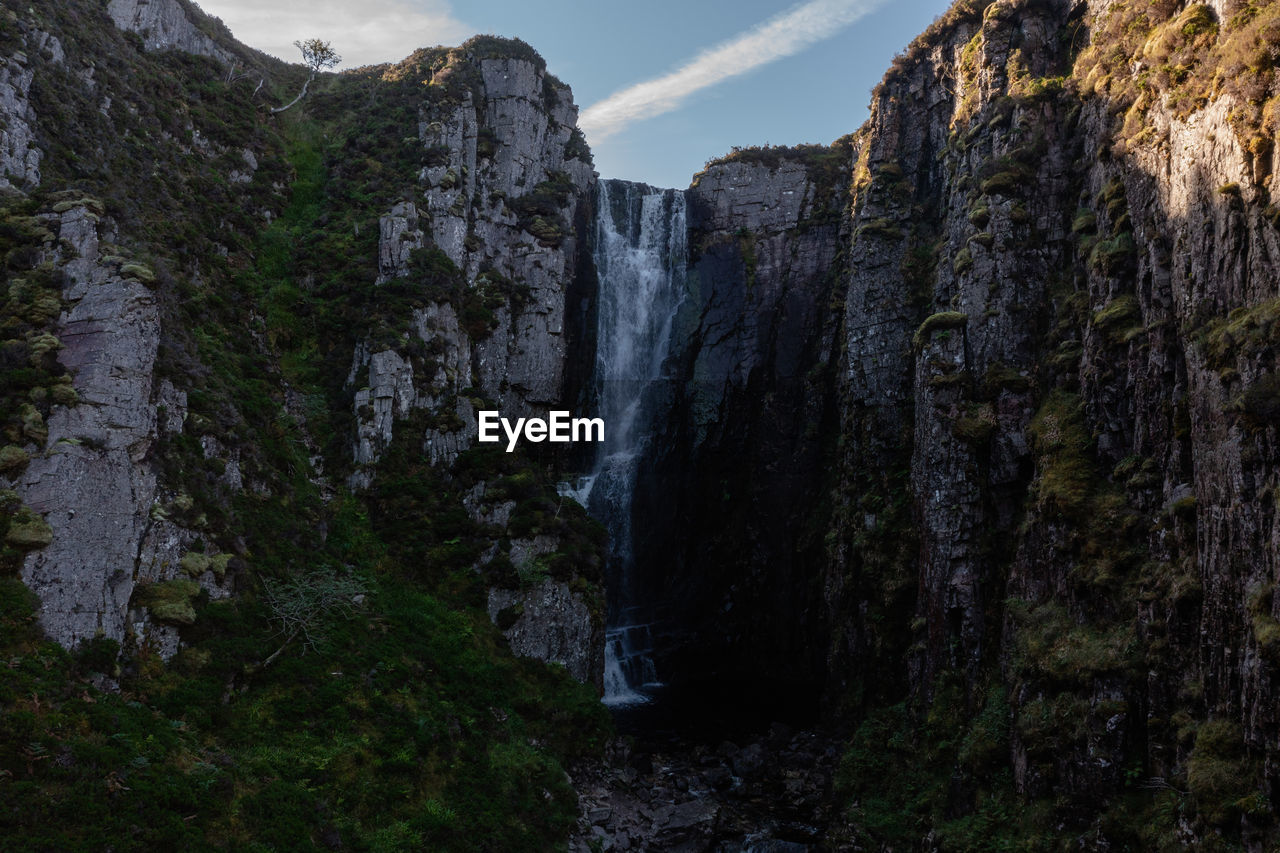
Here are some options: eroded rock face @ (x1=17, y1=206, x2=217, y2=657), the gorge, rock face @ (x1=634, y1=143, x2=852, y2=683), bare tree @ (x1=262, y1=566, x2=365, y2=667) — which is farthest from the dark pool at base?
eroded rock face @ (x1=17, y1=206, x2=217, y2=657)

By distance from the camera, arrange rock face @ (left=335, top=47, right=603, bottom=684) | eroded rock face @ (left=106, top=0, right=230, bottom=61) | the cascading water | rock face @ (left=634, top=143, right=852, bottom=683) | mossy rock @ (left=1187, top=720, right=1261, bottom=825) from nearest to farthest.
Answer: mossy rock @ (left=1187, top=720, right=1261, bottom=825)
rock face @ (left=335, top=47, right=603, bottom=684)
eroded rock face @ (left=106, top=0, right=230, bottom=61)
rock face @ (left=634, top=143, right=852, bottom=683)
the cascading water

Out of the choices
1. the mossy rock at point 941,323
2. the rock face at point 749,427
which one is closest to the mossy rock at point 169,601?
the rock face at point 749,427

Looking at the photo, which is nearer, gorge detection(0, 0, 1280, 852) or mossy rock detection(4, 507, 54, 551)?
gorge detection(0, 0, 1280, 852)

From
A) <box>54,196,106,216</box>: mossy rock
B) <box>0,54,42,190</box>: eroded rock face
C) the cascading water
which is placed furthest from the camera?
the cascading water

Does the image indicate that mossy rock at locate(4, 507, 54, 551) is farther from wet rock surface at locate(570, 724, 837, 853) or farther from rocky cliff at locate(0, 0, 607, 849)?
wet rock surface at locate(570, 724, 837, 853)

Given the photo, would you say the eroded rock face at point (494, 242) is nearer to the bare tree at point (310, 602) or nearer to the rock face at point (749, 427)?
the bare tree at point (310, 602)

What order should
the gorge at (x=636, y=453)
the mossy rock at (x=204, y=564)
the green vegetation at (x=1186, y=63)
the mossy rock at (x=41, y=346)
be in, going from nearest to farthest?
the green vegetation at (x=1186, y=63) → the gorge at (x=636, y=453) → the mossy rock at (x=41, y=346) → the mossy rock at (x=204, y=564)
